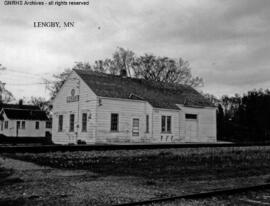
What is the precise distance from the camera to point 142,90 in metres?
33.1

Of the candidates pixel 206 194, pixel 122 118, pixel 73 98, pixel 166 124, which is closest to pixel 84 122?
pixel 73 98

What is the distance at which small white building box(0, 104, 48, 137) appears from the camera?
2115 inches

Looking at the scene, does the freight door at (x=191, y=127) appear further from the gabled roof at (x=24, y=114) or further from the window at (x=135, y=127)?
the gabled roof at (x=24, y=114)

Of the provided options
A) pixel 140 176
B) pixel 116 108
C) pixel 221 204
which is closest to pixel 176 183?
pixel 140 176

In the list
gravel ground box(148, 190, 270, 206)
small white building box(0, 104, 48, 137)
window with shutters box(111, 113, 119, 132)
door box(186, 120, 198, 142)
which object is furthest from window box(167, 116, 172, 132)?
small white building box(0, 104, 48, 137)

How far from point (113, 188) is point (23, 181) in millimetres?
2461

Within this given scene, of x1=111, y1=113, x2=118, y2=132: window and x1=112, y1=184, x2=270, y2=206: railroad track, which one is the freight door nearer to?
x1=111, y1=113, x2=118, y2=132: window

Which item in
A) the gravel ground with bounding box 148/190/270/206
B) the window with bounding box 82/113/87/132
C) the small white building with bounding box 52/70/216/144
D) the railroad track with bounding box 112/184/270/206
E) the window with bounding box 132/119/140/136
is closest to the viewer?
the railroad track with bounding box 112/184/270/206

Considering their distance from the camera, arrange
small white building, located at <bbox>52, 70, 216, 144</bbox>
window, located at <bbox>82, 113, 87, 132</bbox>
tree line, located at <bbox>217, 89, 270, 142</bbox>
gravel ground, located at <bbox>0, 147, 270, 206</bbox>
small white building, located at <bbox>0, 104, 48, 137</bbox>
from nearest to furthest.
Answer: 1. gravel ground, located at <bbox>0, 147, 270, 206</bbox>
2. small white building, located at <bbox>52, 70, 216, 144</bbox>
3. window, located at <bbox>82, 113, 87, 132</bbox>
4. tree line, located at <bbox>217, 89, 270, 142</bbox>
5. small white building, located at <bbox>0, 104, 48, 137</bbox>

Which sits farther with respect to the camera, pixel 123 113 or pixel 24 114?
pixel 24 114

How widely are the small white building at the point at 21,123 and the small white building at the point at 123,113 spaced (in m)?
22.8

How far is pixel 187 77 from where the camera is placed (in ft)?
193

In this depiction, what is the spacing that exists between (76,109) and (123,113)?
4.10 metres

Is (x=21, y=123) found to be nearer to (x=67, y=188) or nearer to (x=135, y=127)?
(x=135, y=127)
